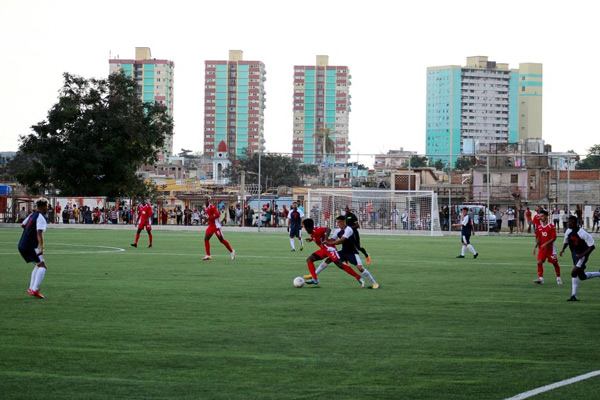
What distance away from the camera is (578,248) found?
16.1 meters

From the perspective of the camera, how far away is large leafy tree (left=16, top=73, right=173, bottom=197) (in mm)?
72750

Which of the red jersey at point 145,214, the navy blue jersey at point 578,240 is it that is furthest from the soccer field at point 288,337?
the red jersey at point 145,214

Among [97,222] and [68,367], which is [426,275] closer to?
[68,367]

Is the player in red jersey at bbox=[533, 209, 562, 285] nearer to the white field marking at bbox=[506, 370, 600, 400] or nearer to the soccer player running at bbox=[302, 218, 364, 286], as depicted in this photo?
the soccer player running at bbox=[302, 218, 364, 286]

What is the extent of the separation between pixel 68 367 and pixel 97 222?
58.4 m

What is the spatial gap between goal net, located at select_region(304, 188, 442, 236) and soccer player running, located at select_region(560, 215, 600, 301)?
38.3m

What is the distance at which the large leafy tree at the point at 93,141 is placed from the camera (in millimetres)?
72750

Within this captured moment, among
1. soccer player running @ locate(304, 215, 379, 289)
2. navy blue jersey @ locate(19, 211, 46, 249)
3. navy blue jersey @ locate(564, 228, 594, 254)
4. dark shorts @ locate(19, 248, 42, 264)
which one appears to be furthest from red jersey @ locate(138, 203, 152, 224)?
navy blue jersey @ locate(564, 228, 594, 254)

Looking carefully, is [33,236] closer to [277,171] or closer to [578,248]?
[578,248]

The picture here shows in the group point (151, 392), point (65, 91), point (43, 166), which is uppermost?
point (65, 91)

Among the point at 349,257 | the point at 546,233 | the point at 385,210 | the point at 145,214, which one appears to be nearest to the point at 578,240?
the point at 546,233

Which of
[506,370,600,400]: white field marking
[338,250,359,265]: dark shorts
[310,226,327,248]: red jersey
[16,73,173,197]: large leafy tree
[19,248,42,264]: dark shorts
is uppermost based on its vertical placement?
[16,73,173,197]: large leafy tree

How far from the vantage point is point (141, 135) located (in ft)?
247

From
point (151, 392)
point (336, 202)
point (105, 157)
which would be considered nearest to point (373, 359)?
point (151, 392)
